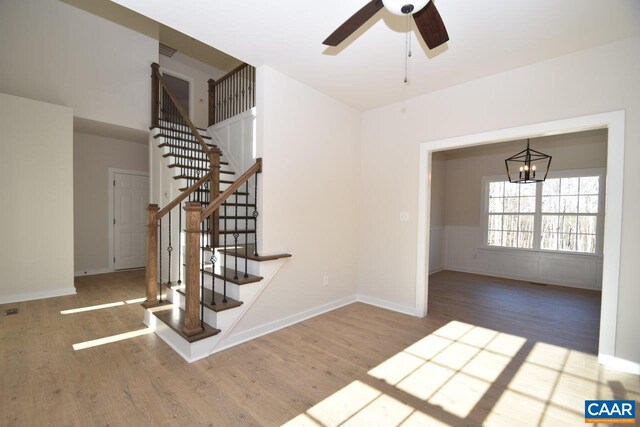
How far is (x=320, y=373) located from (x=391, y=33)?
2863 mm

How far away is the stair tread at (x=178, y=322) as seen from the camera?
2.46 m

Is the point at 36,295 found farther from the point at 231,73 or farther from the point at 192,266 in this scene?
the point at 231,73

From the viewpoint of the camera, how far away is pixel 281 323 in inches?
127

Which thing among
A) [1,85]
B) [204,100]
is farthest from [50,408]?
[204,100]

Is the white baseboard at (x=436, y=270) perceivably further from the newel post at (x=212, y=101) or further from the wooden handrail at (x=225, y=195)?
the newel post at (x=212, y=101)

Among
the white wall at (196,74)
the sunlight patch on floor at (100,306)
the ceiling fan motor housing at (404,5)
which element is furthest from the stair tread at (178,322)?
the white wall at (196,74)

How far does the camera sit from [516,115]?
2953mm

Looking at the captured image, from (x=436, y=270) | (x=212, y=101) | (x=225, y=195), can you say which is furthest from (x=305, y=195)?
(x=436, y=270)

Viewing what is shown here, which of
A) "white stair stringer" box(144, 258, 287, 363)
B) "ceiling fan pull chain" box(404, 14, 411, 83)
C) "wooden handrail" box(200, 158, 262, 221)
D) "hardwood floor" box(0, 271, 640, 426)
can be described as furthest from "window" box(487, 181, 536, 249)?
"wooden handrail" box(200, 158, 262, 221)

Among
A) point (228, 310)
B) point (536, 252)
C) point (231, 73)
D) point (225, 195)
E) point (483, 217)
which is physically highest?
point (231, 73)

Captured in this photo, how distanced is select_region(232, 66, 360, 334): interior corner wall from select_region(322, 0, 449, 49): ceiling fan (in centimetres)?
144

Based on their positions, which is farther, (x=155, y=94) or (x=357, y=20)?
(x=155, y=94)

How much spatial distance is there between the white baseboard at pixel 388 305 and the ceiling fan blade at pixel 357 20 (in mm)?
3189

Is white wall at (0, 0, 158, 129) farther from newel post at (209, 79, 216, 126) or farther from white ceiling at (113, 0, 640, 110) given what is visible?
white ceiling at (113, 0, 640, 110)
